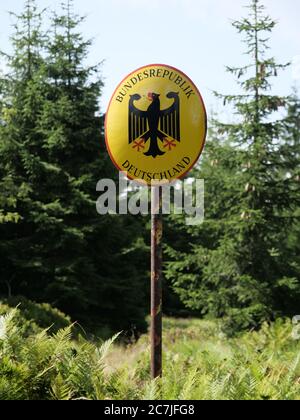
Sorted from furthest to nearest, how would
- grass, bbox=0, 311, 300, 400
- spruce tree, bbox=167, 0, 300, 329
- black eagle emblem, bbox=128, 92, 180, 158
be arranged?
spruce tree, bbox=167, 0, 300, 329, black eagle emblem, bbox=128, 92, 180, 158, grass, bbox=0, 311, 300, 400

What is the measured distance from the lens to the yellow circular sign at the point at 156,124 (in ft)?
14.5

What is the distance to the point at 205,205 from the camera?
1630 centimetres

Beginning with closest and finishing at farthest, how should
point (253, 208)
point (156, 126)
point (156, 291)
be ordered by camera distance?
point (156, 126) < point (156, 291) < point (253, 208)

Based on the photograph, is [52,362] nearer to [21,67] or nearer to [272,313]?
[272,313]

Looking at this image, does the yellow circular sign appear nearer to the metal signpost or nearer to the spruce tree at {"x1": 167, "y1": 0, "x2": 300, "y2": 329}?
the metal signpost

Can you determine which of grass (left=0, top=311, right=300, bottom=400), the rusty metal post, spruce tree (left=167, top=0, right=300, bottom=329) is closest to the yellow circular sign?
the rusty metal post

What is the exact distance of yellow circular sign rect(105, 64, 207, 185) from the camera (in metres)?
4.41

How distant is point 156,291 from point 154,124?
4.64ft

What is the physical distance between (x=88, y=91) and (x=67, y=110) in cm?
118

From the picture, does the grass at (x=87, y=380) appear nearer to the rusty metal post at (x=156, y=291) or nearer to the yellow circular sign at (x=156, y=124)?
the rusty metal post at (x=156, y=291)

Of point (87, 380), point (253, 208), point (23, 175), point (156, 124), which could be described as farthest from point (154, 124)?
point (23, 175)

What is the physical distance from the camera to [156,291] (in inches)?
179

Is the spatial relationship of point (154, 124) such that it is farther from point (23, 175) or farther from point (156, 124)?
point (23, 175)
